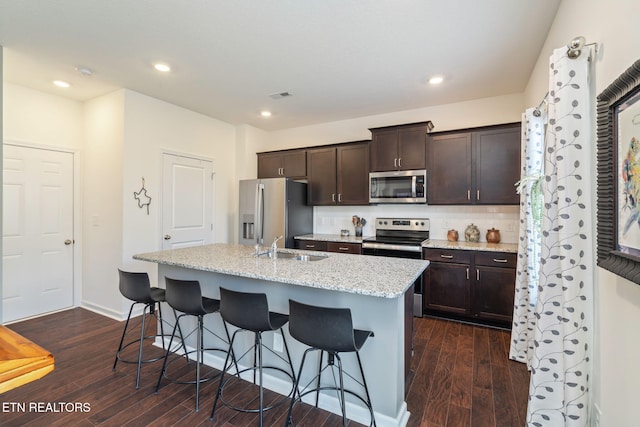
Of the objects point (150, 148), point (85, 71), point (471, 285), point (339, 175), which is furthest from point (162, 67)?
point (471, 285)

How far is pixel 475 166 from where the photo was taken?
3551 mm

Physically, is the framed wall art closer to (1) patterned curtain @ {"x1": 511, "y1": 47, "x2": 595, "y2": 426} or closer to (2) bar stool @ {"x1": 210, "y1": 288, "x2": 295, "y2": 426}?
(1) patterned curtain @ {"x1": 511, "y1": 47, "x2": 595, "y2": 426}

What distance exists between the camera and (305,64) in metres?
2.93

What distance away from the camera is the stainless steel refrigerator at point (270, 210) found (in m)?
4.32

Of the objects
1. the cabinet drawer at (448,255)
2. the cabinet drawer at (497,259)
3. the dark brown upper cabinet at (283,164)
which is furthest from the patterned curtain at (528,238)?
the dark brown upper cabinet at (283,164)

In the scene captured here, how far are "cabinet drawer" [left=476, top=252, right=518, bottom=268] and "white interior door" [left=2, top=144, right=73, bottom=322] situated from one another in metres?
5.18

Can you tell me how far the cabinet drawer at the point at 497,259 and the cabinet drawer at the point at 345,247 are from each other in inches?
57.1

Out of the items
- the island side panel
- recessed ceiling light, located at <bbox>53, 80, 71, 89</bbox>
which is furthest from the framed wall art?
recessed ceiling light, located at <bbox>53, 80, 71, 89</bbox>

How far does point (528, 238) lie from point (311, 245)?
106 inches

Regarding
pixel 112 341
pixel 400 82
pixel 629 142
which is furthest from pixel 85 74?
pixel 629 142

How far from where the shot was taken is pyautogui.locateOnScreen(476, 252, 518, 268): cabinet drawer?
3.15 metres

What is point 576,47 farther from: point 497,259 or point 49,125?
point 49,125

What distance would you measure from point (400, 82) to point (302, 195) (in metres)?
2.18

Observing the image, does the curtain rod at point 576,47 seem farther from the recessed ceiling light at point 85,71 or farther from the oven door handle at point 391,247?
the recessed ceiling light at point 85,71
